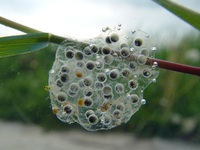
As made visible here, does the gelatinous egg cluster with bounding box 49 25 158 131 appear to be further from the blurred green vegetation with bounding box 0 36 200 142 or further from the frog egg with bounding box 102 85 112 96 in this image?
the blurred green vegetation with bounding box 0 36 200 142

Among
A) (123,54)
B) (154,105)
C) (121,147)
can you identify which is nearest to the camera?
(123,54)

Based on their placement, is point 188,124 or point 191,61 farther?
point 188,124

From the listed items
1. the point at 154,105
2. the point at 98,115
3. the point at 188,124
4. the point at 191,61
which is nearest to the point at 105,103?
the point at 98,115

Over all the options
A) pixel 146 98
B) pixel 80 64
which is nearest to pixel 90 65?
pixel 80 64

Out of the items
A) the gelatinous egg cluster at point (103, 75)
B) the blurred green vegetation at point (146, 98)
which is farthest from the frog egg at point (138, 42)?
the blurred green vegetation at point (146, 98)

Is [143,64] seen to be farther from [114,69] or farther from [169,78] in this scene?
[169,78]

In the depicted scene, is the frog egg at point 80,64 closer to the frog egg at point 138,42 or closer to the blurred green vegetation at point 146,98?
the frog egg at point 138,42
